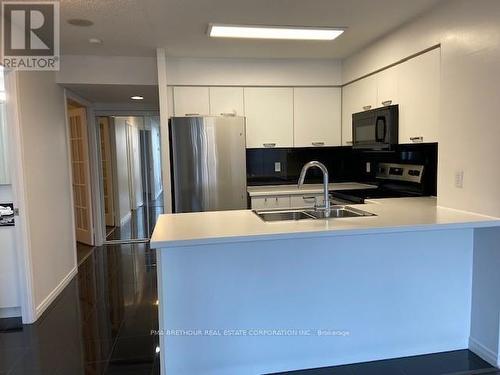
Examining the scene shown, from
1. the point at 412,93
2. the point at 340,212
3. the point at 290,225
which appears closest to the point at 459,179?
the point at 340,212

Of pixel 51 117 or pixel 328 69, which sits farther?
pixel 328 69

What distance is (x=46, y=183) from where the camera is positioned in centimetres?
340

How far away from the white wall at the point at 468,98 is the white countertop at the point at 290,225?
0.17 meters

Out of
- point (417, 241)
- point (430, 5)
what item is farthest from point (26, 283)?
point (430, 5)

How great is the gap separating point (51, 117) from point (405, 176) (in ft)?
11.6

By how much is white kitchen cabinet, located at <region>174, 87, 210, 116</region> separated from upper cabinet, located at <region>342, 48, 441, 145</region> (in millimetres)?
1703

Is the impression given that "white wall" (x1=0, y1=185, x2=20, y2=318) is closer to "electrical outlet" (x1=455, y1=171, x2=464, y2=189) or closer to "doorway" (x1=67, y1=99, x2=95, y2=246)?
"doorway" (x1=67, y1=99, x2=95, y2=246)

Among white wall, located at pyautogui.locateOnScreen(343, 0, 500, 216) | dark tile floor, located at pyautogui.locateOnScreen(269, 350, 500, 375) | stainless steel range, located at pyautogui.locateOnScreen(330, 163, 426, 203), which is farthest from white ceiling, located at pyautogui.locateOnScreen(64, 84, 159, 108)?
dark tile floor, located at pyautogui.locateOnScreen(269, 350, 500, 375)

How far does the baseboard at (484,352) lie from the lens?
2227 mm

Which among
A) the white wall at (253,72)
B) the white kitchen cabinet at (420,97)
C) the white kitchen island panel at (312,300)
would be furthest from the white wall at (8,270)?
the white kitchen cabinet at (420,97)

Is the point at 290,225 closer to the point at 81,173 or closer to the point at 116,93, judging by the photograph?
the point at 116,93

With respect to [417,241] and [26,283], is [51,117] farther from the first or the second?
[417,241]

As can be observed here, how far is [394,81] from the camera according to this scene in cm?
326

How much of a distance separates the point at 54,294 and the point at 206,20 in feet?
9.31
